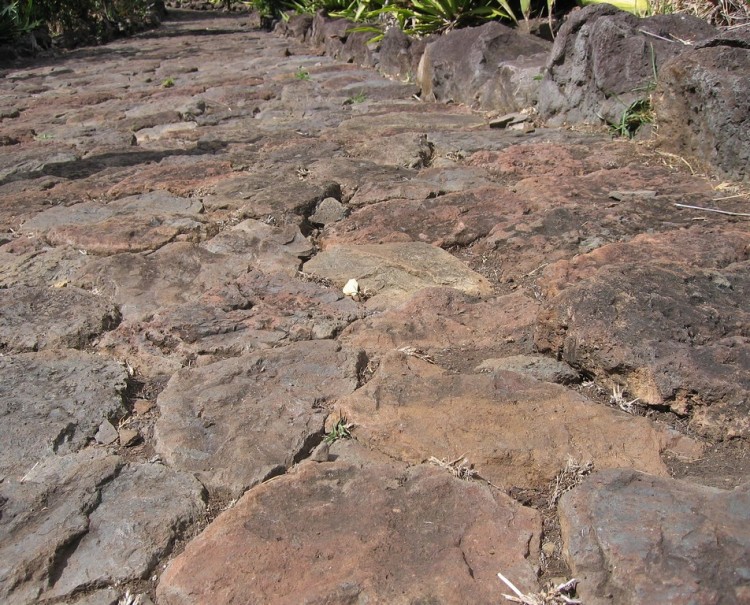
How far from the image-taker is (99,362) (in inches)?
79.8

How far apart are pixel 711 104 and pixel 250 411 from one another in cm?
227

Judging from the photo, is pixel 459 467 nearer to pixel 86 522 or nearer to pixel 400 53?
pixel 86 522

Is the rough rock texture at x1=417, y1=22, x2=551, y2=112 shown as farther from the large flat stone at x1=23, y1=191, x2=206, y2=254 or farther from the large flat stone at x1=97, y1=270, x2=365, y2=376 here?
the large flat stone at x1=97, y1=270, x2=365, y2=376

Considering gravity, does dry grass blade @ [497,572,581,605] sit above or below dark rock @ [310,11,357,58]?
below

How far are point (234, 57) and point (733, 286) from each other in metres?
7.41

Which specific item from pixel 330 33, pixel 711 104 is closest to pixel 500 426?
pixel 711 104

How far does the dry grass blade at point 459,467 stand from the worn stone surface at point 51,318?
3.66ft

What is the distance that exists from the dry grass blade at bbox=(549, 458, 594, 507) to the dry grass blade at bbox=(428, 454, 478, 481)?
Answer: 0.16 meters

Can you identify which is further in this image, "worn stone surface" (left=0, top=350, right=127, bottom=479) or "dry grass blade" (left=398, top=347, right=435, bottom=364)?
"dry grass blade" (left=398, top=347, right=435, bottom=364)

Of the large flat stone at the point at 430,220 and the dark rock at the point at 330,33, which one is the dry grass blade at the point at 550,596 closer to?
the large flat stone at the point at 430,220

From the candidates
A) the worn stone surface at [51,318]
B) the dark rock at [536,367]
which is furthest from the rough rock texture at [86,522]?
the dark rock at [536,367]

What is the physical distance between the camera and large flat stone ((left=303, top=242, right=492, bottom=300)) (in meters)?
2.44

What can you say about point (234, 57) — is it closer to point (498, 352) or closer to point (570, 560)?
point (498, 352)

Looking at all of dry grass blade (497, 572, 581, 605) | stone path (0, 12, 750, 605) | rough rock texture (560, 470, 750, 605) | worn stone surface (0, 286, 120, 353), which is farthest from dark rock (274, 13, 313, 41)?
dry grass blade (497, 572, 581, 605)
